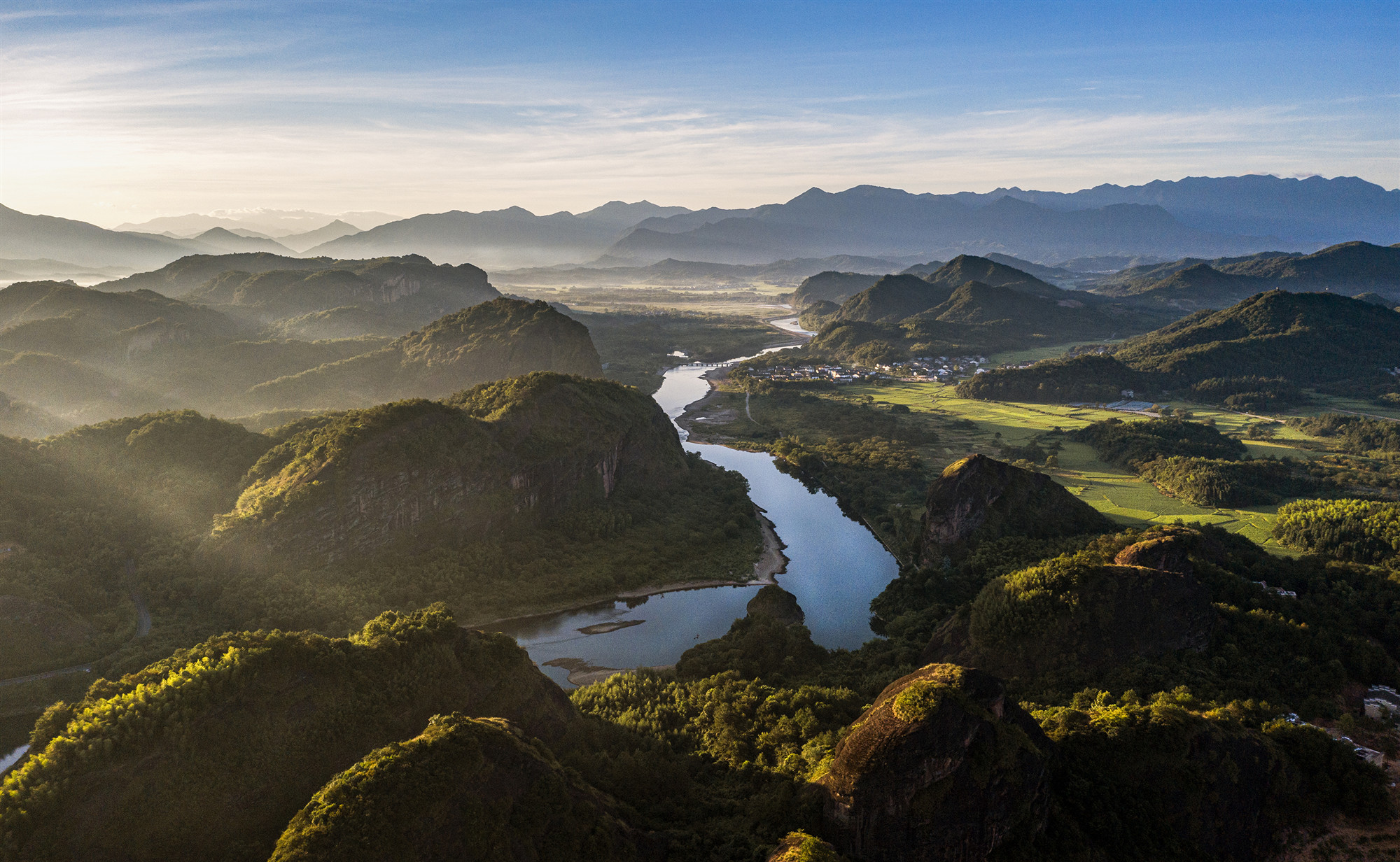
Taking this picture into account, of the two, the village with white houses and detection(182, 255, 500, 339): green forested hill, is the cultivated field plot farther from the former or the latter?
detection(182, 255, 500, 339): green forested hill

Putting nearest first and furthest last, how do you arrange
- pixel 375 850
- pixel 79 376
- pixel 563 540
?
pixel 375 850
pixel 563 540
pixel 79 376

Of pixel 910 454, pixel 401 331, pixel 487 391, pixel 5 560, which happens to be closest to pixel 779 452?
pixel 910 454

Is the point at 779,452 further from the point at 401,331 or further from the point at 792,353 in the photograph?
the point at 401,331

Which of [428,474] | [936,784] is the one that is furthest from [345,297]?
[936,784]

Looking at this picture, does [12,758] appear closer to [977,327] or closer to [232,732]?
[232,732]

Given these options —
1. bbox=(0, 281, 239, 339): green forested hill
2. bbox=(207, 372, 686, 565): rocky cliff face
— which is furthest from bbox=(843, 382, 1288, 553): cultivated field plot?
bbox=(0, 281, 239, 339): green forested hill
